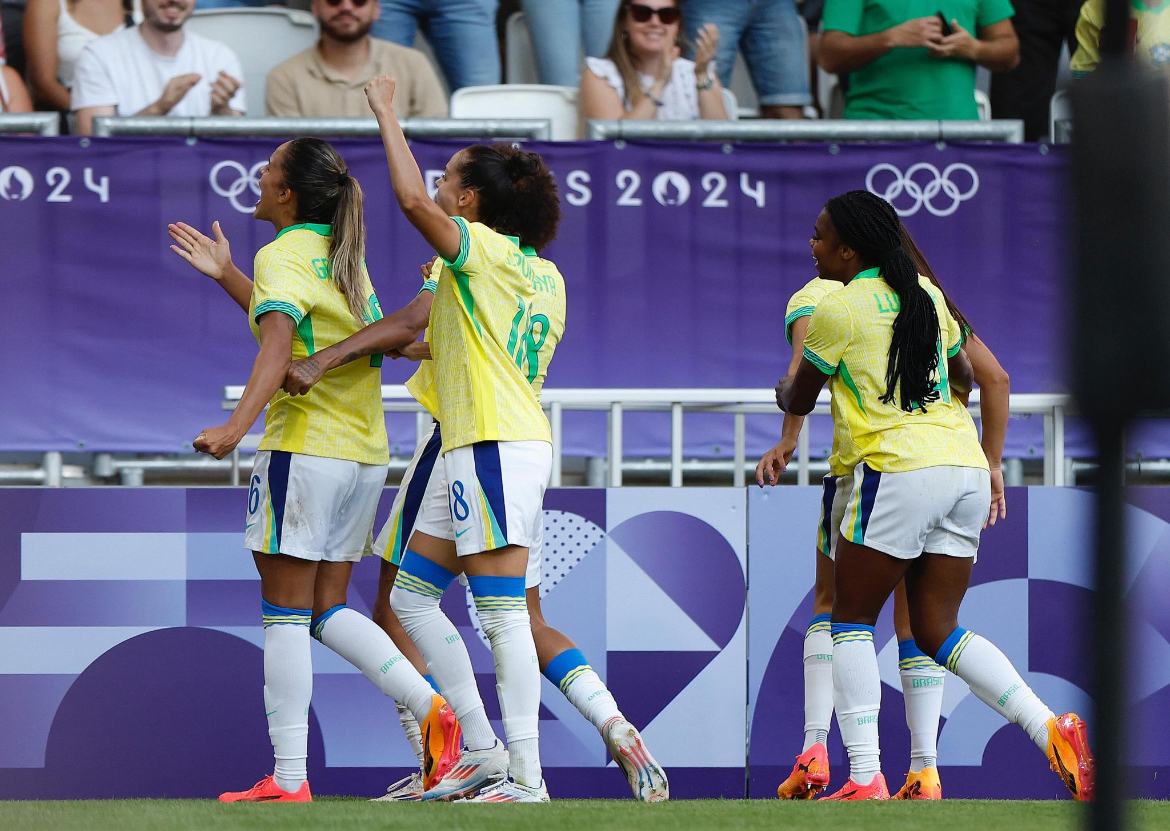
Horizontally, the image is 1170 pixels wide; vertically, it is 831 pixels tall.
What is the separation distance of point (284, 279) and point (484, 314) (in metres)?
0.65

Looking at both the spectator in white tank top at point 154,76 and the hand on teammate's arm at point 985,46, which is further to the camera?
the hand on teammate's arm at point 985,46

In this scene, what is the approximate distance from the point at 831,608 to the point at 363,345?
167 cm

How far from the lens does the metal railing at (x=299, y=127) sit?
21.6ft

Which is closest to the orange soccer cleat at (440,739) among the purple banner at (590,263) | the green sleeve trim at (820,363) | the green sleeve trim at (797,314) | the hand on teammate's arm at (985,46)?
the green sleeve trim at (820,363)

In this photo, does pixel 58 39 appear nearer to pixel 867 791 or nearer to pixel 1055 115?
pixel 1055 115

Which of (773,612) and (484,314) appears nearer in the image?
(484,314)

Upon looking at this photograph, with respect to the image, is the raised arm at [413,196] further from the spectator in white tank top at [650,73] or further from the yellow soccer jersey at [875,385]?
the spectator in white tank top at [650,73]

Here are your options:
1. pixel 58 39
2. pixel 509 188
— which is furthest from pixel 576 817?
pixel 58 39

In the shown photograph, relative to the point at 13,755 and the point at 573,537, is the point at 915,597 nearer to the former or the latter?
the point at 573,537

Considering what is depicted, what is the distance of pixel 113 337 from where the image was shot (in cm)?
650

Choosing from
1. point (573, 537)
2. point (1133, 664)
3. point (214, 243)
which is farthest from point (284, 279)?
point (1133, 664)

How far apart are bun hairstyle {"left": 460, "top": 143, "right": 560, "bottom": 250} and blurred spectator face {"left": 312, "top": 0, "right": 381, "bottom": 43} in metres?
3.16

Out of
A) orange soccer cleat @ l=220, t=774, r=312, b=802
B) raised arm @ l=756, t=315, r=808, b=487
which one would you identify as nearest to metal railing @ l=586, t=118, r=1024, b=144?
raised arm @ l=756, t=315, r=808, b=487

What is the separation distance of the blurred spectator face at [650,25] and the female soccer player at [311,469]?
310 cm
